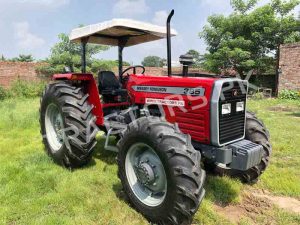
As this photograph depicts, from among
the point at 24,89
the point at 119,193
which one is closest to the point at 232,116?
the point at 119,193

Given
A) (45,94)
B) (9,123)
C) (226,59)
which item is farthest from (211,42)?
(45,94)

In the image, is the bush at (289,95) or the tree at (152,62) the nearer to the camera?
the tree at (152,62)

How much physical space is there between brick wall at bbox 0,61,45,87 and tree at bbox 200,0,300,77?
9.90 metres

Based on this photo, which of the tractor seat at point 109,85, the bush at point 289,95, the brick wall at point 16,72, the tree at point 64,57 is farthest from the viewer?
the tree at point 64,57

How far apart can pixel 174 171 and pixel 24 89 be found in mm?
14233

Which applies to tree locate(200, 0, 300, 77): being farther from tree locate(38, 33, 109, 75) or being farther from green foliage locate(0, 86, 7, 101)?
green foliage locate(0, 86, 7, 101)

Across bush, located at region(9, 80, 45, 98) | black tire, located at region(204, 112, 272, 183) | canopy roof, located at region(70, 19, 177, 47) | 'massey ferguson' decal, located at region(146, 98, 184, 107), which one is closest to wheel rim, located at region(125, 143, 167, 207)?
'massey ferguson' decal, located at region(146, 98, 184, 107)

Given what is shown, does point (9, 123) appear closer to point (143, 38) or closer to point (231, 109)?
point (143, 38)

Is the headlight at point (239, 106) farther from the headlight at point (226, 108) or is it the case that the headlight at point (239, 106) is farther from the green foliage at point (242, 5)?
the green foliage at point (242, 5)

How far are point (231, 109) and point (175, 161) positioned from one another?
3.24 feet

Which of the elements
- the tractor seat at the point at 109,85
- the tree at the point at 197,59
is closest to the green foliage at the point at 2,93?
the tree at the point at 197,59

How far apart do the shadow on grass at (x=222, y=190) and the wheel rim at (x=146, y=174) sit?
0.76m

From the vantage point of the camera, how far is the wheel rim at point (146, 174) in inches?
126

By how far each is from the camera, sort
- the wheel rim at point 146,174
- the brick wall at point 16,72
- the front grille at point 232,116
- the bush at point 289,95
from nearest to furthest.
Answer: the wheel rim at point 146,174 → the front grille at point 232,116 → the bush at point 289,95 → the brick wall at point 16,72
